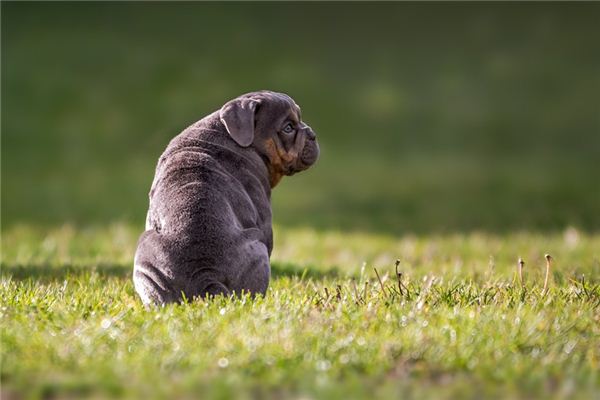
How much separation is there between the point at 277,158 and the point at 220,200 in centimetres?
70

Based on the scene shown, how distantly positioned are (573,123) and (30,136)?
8.35m

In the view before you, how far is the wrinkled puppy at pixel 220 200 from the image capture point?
5688 millimetres

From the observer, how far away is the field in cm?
452

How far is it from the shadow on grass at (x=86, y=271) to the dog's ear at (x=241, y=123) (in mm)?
1525

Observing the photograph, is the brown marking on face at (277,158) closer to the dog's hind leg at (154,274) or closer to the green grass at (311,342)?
the green grass at (311,342)

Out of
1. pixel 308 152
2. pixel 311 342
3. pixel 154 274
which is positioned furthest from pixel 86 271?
pixel 311 342

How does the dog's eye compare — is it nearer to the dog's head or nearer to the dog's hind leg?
the dog's head

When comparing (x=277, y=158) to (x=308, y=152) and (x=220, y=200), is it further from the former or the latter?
(x=220, y=200)

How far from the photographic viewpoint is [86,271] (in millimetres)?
7746

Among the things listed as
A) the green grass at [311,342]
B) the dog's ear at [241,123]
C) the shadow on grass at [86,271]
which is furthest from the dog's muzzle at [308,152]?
the shadow on grass at [86,271]

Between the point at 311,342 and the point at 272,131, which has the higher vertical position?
the point at 272,131

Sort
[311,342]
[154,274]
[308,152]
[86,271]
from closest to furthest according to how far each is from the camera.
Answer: [311,342] → [154,274] → [308,152] → [86,271]

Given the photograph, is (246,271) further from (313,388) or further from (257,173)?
(313,388)

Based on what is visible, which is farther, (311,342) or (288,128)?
(288,128)
